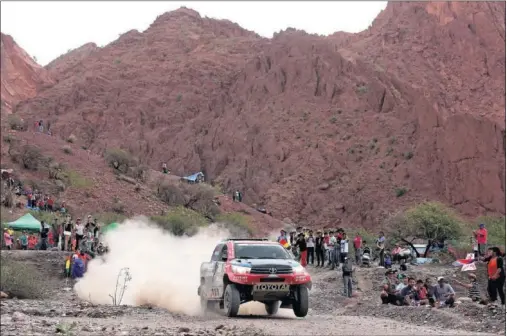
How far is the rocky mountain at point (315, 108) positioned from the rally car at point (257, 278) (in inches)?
1826

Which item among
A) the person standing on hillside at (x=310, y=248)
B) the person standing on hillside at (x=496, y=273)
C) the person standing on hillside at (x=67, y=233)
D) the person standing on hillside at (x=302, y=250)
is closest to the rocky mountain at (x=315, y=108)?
the person standing on hillside at (x=310, y=248)

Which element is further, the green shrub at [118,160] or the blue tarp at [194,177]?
the blue tarp at [194,177]


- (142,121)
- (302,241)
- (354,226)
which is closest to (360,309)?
(302,241)

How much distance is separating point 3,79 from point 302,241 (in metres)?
74.2

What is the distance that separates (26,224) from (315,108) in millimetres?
45132

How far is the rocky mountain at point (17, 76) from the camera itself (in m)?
93.5

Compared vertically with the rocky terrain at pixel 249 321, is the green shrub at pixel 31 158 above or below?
above

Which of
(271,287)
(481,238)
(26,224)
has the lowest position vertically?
(271,287)

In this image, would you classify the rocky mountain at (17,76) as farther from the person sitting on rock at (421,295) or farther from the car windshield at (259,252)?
the car windshield at (259,252)

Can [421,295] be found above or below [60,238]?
below

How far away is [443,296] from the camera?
1905cm

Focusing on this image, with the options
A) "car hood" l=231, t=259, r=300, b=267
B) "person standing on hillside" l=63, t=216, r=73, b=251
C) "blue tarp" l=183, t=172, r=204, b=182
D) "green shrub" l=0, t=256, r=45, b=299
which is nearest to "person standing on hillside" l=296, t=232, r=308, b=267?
"person standing on hillside" l=63, t=216, r=73, b=251

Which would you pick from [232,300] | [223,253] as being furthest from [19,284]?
[232,300]

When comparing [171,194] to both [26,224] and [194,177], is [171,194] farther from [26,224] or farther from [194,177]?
[26,224]
